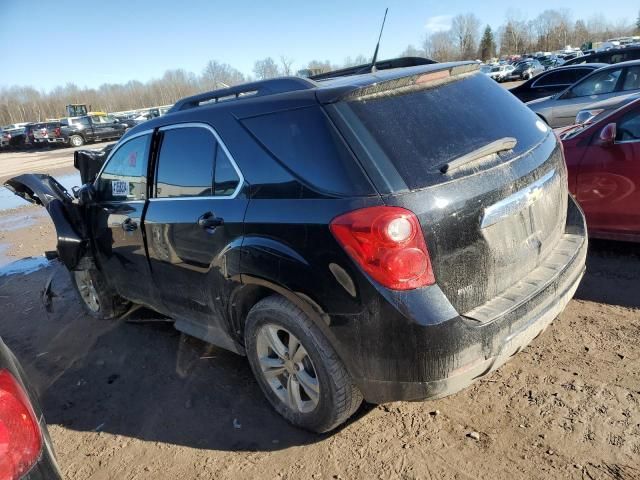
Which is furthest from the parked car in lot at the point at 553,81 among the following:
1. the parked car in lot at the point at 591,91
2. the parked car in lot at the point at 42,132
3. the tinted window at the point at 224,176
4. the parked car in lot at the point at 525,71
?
the parked car in lot at the point at 525,71

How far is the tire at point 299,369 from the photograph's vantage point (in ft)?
8.25

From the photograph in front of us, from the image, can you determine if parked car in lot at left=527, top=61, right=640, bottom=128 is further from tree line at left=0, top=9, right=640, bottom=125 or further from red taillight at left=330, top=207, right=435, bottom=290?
tree line at left=0, top=9, right=640, bottom=125

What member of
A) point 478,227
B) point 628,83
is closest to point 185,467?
point 478,227

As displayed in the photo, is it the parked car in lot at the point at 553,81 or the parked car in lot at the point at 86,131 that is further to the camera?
the parked car in lot at the point at 86,131

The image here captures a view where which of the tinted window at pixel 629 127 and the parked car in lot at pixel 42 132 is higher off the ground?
the parked car in lot at pixel 42 132

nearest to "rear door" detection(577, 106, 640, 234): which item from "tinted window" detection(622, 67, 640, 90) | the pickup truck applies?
"tinted window" detection(622, 67, 640, 90)

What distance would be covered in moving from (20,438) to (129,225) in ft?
7.87

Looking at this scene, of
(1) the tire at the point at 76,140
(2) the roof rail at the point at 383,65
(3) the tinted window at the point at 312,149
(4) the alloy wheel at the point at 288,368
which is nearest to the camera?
(3) the tinted window at the point at 312,149

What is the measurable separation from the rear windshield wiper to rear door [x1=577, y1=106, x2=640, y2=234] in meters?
2.15

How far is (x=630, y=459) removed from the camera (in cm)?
235

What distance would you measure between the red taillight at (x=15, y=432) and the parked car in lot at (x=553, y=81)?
13.9m

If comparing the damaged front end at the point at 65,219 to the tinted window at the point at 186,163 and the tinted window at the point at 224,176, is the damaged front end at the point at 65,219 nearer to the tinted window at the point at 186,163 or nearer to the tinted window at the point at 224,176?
the tinted window at the point at 186,163

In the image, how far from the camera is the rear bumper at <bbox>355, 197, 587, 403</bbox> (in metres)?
2.19

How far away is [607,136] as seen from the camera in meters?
4.35
